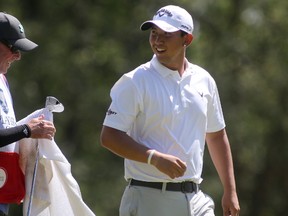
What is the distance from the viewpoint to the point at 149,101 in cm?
714

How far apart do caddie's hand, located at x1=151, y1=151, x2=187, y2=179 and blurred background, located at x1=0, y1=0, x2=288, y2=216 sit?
15.9m

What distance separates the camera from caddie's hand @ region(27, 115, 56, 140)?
677 cm

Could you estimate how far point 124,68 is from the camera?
78.6 feet

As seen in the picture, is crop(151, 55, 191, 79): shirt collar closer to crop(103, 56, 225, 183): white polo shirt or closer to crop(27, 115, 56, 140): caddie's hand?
crop(103, 56, 225, 183): white polo shirt

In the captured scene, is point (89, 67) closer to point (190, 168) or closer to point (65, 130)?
point (65, 130)

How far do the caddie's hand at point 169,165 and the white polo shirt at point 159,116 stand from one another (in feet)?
0.86

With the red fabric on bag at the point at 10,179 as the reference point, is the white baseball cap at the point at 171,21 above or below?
above

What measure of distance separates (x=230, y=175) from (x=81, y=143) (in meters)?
18.3

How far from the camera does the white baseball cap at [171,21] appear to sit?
7.33 metres

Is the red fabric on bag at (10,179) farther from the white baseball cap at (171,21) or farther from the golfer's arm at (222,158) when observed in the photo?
the golfer's arm at (222,158)

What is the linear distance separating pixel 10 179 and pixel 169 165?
39.3 inches

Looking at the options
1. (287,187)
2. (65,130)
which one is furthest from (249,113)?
(65,130)

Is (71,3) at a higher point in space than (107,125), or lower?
lower

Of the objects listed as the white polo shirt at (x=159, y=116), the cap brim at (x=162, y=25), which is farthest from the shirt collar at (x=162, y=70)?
the cap brim at (x=162, y=25)
